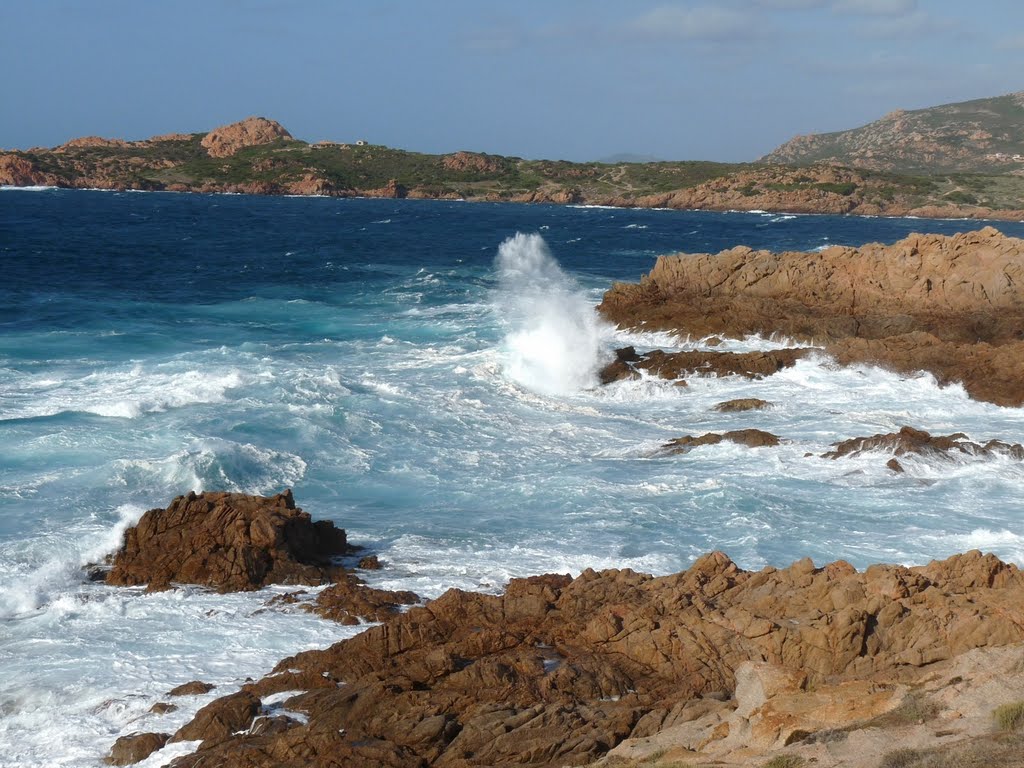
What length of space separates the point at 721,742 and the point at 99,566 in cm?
936

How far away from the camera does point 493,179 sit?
139 meters

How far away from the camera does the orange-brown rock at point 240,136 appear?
154250 mm

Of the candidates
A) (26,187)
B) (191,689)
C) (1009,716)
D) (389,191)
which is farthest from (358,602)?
(26,187)

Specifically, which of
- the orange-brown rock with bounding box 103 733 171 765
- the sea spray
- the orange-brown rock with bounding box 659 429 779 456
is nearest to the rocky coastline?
the orange-brown rock with bounding box 103 733 171 765

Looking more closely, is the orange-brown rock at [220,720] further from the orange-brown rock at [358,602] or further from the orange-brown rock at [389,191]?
the orange-brown rock at [389,191]

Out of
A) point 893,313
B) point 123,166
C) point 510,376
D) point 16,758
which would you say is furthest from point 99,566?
point 123,166

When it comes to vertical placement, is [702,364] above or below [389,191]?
below

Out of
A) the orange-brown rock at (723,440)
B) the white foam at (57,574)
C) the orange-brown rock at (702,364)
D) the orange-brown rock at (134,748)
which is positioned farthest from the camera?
the orange-brown rock at (702,364)

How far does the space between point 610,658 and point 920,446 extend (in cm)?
1133

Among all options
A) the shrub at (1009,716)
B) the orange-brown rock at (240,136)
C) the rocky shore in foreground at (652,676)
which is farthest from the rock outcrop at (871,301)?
the orange-brown rock at (240,136)

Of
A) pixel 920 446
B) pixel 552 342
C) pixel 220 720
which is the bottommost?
pixel 220 720

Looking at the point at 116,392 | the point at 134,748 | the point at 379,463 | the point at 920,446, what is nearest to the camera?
the point at 134,748

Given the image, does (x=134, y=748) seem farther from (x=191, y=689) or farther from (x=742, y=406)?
(x=742, y=406)

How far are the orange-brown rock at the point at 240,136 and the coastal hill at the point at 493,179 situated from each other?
34 centimetres
